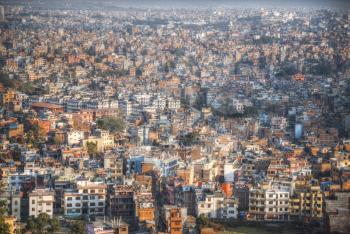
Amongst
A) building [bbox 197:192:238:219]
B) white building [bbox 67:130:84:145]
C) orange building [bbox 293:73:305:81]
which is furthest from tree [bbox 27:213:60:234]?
orange building [bbox 293:73:305:81]

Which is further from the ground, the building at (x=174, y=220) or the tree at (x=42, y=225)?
the building at (x=174, y=220)

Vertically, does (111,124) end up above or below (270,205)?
below

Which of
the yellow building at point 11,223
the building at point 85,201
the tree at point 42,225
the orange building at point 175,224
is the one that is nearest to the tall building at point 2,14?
the building at point 85,201

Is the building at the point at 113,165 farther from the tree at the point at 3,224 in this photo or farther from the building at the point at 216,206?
the tree at the point at 3,224

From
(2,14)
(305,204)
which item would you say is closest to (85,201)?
(305,204)

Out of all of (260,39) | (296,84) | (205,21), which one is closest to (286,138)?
(296,84)

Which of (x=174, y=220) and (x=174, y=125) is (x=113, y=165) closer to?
(x=174, y=220)

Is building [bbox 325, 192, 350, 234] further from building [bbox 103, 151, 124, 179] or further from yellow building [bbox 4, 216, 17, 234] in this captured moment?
yellow building [bbox 4, 216, 17, 234]
